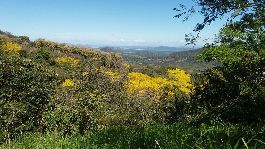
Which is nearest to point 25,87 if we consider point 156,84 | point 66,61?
point 156,84

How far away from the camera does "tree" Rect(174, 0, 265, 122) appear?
10.6 meters

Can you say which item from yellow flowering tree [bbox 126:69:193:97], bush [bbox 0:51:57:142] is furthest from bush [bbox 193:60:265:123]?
yellow flowering tree [bbox 126:69:193:97]

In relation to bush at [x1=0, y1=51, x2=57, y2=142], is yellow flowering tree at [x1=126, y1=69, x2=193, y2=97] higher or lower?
lower

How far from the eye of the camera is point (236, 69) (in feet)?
69.4

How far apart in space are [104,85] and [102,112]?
1428 centimetres

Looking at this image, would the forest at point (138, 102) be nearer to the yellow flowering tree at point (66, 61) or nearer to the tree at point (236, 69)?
the tree at point (236, 69)

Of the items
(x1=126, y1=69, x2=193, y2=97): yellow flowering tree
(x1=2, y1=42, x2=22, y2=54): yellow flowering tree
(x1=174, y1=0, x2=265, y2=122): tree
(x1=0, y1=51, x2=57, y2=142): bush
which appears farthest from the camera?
(x1=2, y1=42, x2=22, y2=54): yellow flowering tree

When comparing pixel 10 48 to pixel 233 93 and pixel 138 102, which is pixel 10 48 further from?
pixel 233 93

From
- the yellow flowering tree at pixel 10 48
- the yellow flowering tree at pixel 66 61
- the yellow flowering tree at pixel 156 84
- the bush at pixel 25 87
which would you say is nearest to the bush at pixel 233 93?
the bush at pixel 25 87

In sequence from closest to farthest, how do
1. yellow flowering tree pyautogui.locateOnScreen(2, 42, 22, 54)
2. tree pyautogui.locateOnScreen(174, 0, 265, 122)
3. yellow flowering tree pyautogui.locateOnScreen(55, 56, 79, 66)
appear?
tree pyautogui.locateOnScreen(174, 0, 265, 122) → yellow flowering tree pyautogui.locateOnScreen(2, 42, 22, 54) → yellow flowering tree pyautogui.locateOnScreen(55, 56, 79, 66)

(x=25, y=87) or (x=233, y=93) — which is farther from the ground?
(x=233, y=93)

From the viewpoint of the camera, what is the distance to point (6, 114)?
27.6m

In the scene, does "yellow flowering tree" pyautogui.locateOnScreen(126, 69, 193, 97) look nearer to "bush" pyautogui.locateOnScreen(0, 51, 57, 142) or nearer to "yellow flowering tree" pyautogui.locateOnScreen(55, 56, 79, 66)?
"yellow flowering tree" pyautogui.locateOnScreen(55, 56, 79, 66)

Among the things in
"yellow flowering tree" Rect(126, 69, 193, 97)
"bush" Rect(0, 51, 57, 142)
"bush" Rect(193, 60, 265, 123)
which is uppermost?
"bush" Rect(193, 60, 265, 123)
